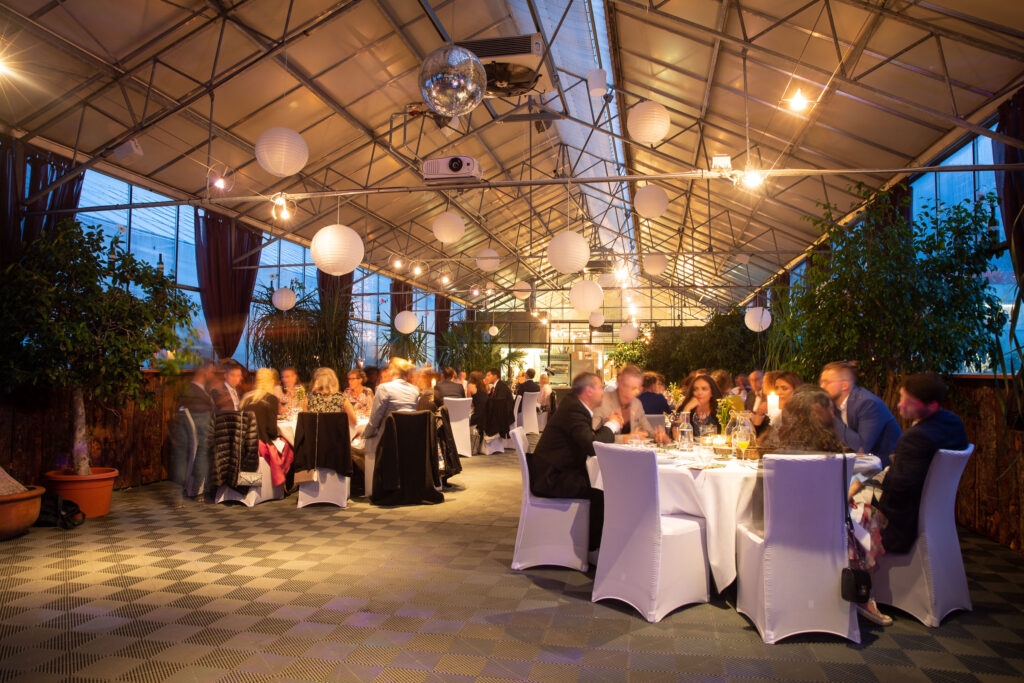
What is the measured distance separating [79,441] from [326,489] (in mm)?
2016

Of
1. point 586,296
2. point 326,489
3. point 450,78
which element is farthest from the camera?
point 586,296

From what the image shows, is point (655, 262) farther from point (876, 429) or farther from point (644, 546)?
point (644, 546)

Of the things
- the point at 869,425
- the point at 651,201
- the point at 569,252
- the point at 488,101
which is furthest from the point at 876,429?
the point at 488,101

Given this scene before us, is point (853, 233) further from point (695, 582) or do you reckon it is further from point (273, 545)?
point (273, 545)

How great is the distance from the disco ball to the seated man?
9.24 ft

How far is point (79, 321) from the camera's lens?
5039mm

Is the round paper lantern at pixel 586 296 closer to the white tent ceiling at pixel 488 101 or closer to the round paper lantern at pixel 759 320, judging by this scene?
the white tent ceiling at pixel 488 101

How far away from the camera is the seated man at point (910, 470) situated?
3041 millimetres

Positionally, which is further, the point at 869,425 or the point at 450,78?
the point at 869,425

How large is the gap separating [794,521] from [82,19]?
7.03m

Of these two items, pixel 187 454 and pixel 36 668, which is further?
pixel 187 454

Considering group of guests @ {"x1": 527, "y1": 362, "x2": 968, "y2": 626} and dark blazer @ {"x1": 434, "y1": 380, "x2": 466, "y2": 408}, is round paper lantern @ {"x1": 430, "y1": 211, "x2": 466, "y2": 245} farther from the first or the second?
group of guests @ {"x1": 527, "y1": 362, "x2": 968, "y2": 626}

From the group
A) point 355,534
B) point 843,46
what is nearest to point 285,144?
point 355,534

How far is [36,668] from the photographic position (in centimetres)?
255
